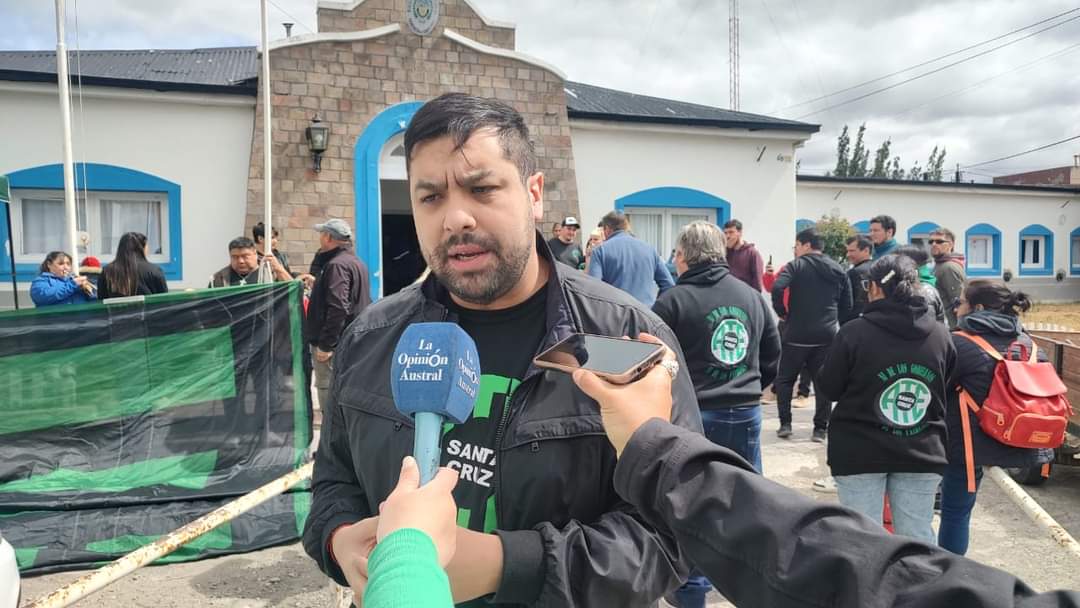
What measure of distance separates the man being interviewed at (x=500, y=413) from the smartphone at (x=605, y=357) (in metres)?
0.12

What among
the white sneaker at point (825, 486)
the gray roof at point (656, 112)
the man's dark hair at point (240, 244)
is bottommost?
the white sneaker at point (825, 486)

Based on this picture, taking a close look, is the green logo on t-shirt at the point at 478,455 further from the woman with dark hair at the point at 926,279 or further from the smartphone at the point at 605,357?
the woman with dark hair at the point at 926,279

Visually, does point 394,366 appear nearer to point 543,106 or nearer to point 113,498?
point 113,498

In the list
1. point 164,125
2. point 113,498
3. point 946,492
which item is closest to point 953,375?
point 946,492

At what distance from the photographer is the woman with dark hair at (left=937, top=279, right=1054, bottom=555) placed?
12.9 ft

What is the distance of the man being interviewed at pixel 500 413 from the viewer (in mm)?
1546

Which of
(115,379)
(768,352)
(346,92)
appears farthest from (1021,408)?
(346,92)

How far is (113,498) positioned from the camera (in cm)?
475

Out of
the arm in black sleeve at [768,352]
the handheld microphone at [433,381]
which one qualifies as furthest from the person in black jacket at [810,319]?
the handheld microphone at [433,381]

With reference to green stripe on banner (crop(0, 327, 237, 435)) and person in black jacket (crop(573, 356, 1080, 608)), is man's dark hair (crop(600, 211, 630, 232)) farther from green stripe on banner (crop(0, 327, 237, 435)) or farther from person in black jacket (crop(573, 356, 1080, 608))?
person in black jacket (crop(573, 356, 1080, 608))

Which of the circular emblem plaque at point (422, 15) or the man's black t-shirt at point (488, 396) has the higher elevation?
the circular emblem plaque at point (422, 15)

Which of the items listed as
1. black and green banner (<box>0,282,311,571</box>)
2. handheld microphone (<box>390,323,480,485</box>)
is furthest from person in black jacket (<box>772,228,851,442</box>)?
handheld microphone (<box>390,323,480,485</box>)

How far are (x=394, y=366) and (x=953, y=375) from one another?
12.3ft

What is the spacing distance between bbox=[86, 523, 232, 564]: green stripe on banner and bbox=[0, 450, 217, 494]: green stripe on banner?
1.63ft
